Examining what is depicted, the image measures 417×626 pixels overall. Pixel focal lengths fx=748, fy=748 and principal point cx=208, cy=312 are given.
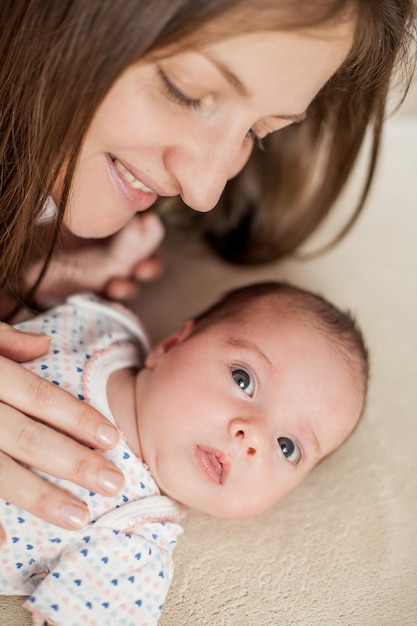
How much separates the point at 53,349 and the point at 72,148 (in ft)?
1.01

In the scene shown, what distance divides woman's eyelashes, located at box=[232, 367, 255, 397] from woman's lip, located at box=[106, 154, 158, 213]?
298 mm

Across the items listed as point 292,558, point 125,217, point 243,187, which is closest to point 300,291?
point 125,217

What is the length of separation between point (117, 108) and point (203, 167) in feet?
0.45

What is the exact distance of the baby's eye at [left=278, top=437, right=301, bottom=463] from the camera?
108 cm

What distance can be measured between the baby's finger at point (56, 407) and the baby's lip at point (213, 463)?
0.12 metres

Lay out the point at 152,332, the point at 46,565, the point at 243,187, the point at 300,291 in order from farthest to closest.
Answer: the point at 243,187 < the point at 152,332 < the point at 300,291 < the point at 46,565

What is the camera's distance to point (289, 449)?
109cm

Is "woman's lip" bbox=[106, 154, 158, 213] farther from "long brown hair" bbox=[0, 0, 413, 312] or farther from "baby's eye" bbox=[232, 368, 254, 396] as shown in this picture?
"baby's eye" bbox=[232, 368, 254, 396]

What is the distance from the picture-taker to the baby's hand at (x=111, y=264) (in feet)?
4.67

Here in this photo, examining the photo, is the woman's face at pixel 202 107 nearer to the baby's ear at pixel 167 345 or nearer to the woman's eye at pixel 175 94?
the woman's eye at pixel 175 94

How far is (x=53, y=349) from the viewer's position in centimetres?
111

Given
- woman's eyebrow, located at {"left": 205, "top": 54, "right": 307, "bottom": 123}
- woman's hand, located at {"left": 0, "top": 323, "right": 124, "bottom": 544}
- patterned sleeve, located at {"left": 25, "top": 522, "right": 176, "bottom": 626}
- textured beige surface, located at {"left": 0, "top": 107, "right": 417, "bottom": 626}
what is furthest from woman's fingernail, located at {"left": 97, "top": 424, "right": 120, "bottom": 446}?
woman's eyebrow, located at {"left": 205, "top": 54, "right": 307, "bottom": 123}

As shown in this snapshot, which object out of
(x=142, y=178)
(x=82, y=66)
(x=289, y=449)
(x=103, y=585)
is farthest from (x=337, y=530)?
(x=82, y=66)

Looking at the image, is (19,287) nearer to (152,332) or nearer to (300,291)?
(152,332)
